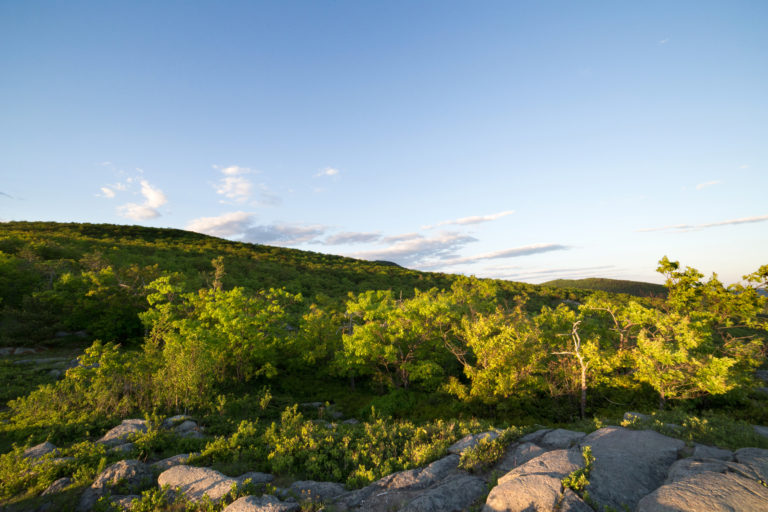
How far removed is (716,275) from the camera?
22.5 metres

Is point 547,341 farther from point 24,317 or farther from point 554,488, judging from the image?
point 24,317

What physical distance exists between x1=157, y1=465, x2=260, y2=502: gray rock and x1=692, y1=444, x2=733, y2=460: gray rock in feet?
40.2

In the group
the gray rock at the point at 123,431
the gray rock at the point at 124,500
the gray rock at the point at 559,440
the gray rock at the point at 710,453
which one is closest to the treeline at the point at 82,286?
the gray rock at the point at 559,440

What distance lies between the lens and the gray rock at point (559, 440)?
32.3 feet

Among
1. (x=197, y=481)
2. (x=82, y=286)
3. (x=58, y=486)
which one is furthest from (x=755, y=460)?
(x=82, y=286)

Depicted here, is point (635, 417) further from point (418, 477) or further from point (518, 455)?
point (418, 477)

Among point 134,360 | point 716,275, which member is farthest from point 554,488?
point 716,275

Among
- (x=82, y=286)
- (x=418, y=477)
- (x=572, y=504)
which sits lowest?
(x=418, y=477)

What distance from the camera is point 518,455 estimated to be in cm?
936

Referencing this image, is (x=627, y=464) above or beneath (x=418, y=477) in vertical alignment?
above

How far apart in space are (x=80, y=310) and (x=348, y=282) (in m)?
41.7

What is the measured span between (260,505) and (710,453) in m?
11.7

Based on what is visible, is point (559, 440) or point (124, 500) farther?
point (559, 440)

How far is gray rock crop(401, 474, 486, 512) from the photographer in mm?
6801
